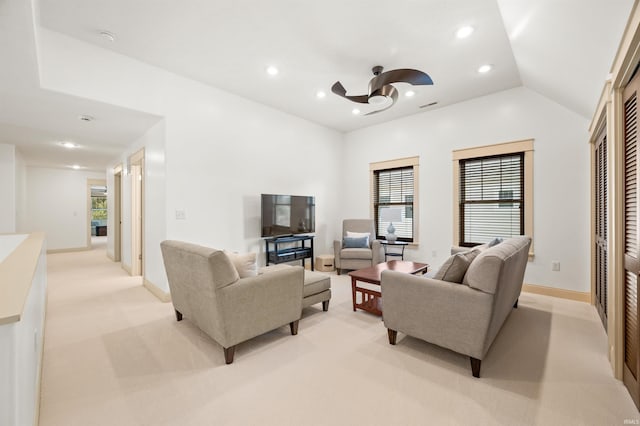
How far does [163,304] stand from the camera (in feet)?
11.8

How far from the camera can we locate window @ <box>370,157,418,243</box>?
5348mm

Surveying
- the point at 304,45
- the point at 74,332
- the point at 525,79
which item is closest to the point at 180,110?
the point at 304,45

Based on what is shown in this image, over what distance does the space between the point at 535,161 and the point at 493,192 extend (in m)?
0.70

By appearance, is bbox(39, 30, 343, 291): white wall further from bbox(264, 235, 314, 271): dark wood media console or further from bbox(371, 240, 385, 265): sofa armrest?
bbox(371, 240, 385, 265): sofa armrest

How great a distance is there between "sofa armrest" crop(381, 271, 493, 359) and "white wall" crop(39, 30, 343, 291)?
271 centimetres

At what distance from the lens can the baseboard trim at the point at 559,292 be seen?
→ 3.63 m

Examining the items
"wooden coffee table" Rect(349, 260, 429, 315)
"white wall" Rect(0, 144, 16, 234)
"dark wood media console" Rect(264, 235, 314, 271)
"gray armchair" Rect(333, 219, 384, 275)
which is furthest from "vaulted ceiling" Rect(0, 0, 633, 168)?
"gray armchair" Rect(333, 219, 384, 275)

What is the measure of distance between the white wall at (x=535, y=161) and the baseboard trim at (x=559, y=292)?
0.06 meters

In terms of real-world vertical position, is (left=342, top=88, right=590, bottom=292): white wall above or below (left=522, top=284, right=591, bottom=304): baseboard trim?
above

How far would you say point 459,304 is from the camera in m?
2.07

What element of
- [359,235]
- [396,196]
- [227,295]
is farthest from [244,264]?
[396,196]

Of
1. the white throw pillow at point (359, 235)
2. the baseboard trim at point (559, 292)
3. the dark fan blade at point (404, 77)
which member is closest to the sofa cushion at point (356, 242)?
the white throw pillow at point (359, 235)

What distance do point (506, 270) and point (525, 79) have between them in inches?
120

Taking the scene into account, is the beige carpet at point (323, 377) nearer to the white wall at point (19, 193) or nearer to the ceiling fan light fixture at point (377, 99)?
the ceiling fan light fixture at point (377, 99)
